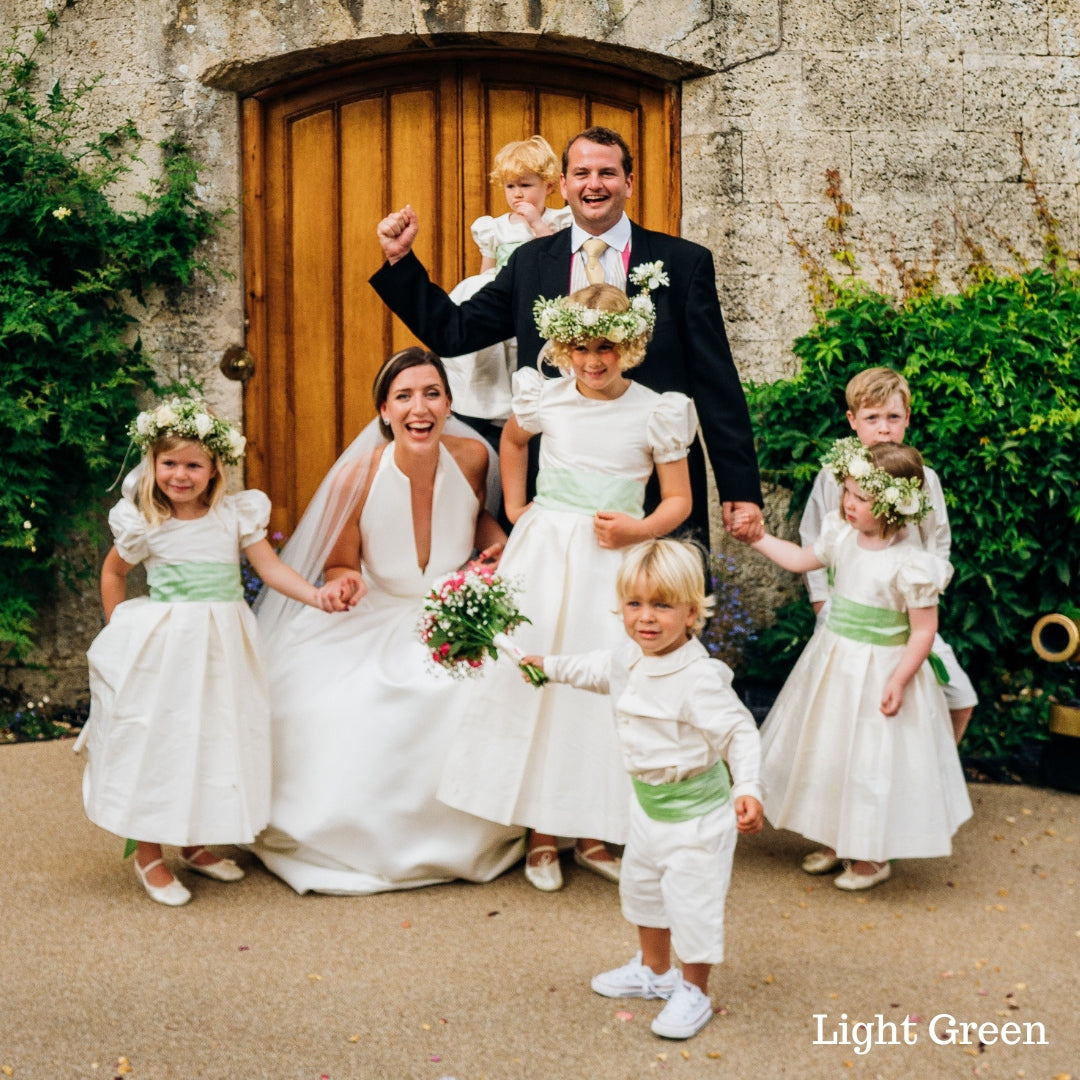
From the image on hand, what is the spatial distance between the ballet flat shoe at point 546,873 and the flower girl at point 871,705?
654 millimetres

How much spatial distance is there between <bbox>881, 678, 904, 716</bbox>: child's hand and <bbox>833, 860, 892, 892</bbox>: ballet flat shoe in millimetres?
498

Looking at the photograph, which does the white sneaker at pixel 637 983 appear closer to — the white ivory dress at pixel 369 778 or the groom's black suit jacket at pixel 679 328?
the white ivory dress at pixel 369 778

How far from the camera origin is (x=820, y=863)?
3879 mm

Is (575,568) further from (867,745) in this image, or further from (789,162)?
(789,162)

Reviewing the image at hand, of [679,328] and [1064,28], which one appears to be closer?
[679,328]

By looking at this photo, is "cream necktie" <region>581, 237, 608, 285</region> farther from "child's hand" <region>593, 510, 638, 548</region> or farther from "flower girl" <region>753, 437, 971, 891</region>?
"flower girl" <region>753, 437, 971, 891</region>

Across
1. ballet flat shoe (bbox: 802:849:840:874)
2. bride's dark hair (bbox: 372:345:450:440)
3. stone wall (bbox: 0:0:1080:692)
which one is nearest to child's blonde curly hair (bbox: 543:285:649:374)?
bride's dark hair (bbox: 372:345:450:440)

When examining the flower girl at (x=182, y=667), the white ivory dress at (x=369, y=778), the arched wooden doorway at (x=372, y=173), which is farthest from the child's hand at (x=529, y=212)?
the white ivory dress at (x=369, y=778)

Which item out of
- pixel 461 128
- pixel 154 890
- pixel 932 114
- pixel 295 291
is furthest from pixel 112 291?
pixel 932 114

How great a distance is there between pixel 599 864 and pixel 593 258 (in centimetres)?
181

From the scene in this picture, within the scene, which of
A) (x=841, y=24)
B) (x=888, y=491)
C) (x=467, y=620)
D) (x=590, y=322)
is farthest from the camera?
(x=841, y=24)

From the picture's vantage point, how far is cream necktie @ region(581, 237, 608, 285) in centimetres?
391

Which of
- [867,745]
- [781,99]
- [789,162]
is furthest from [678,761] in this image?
[781,99]

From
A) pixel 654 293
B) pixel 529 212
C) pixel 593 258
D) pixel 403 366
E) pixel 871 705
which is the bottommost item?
pixel 871 705
